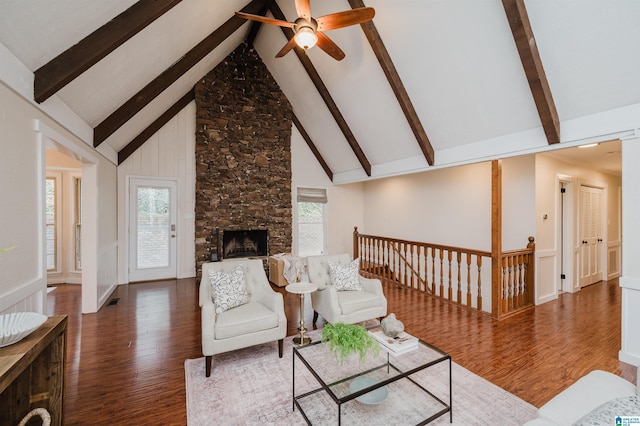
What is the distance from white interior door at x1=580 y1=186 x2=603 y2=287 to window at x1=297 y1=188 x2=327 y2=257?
218 inches

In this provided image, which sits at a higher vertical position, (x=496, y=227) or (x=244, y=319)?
(x=496, y=227)

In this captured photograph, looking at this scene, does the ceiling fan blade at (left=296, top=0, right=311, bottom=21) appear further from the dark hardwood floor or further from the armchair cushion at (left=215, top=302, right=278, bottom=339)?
the dark hardwood floor

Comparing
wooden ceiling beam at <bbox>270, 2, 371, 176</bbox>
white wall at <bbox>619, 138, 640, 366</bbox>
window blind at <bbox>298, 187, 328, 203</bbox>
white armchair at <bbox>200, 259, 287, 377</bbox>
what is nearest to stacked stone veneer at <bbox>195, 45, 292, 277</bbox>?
window blind at <bbox>298, 187, 328, 203</bbox>

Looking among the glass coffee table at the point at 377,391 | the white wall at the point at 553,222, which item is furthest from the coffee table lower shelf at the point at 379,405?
the white wall at the point at 553,222

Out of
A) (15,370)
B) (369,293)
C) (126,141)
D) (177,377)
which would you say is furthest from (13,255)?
(126,141)

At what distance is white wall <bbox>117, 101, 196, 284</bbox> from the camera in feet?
18.5

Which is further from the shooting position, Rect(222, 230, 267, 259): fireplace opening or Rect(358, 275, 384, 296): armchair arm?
Rect(222, 230, 267, 259): fireplace opening

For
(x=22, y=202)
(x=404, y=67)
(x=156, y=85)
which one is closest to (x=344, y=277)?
(x=404, y=67)

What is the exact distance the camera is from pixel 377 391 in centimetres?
209

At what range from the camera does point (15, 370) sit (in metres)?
1.29

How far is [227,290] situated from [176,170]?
4.20m

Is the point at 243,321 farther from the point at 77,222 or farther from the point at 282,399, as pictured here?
the point at 77,222

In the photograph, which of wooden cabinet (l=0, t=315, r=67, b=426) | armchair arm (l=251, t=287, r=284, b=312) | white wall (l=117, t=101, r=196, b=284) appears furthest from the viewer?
white wall (l=117, t=101, r=196, b=284)

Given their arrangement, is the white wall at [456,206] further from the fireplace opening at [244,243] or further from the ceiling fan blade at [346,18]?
the ceiling fan blade at [346,18]
